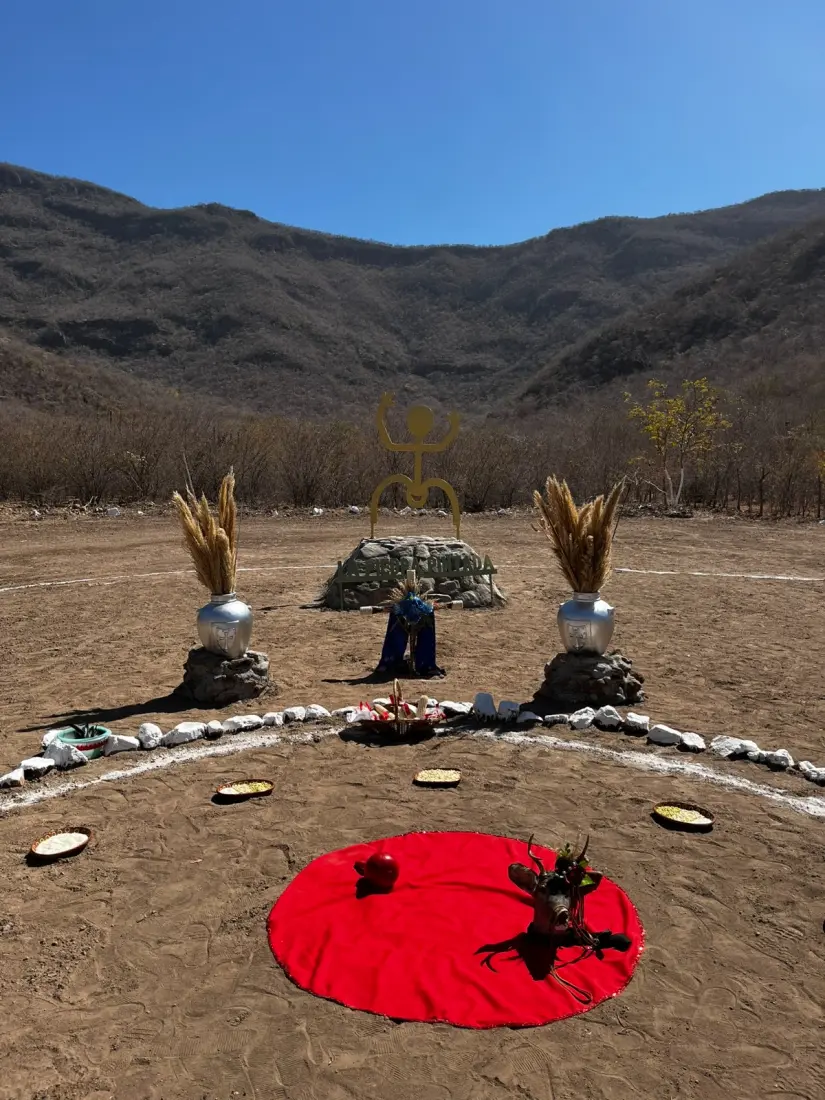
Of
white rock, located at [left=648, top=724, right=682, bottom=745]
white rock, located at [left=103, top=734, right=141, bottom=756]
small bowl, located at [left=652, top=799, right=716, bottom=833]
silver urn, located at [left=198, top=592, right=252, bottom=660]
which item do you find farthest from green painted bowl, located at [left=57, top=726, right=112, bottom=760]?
white rock, located at [left=648, top=724, right=682, bottom=745]

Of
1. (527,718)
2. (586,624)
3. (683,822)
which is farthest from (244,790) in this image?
(586,624)

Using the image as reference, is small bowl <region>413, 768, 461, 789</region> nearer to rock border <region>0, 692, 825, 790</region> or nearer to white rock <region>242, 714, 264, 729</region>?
rock border <region>0, 692, 825, 790</region>

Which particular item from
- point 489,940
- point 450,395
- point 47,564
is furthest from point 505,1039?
point 450,395

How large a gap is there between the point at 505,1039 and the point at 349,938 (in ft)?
2.65

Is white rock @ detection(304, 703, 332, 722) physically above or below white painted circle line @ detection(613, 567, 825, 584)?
below

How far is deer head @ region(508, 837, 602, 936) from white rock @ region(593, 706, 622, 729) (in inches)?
108

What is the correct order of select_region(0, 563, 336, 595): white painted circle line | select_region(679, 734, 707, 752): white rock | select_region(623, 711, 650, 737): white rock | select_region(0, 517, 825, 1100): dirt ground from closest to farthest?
select_region(0, 517, 825, 1100): dirt ground
select_region(679, 734, 707, 752): white rock
select_region(623, 711, 650, 737): white rock
select_region(0, 563, 336, 595): white painted circle line

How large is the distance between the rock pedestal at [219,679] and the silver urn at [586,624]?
2529 millimetres

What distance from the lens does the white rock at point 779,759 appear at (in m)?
5.20

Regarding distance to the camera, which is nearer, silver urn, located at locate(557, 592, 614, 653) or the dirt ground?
the dirt ground

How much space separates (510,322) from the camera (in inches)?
2815

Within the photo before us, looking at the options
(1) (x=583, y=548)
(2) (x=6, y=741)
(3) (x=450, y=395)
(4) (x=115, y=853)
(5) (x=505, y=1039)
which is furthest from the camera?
(3) (x=450, y=395)

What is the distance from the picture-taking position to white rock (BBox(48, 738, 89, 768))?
525 centimetres

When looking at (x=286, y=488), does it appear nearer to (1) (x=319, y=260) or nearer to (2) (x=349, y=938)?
(2) (x=349, y=938)
